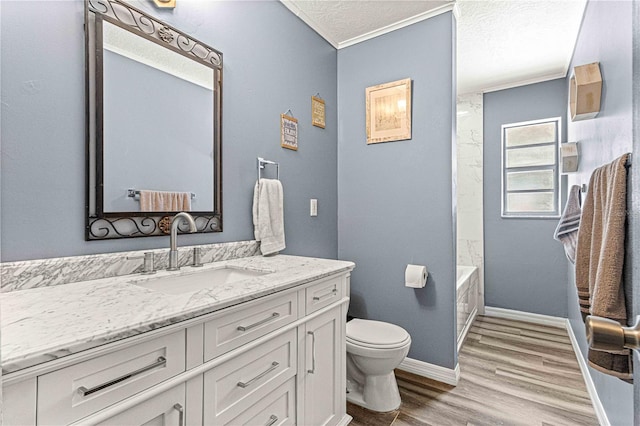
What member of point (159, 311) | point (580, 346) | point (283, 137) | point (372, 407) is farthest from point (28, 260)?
point (580, 346)

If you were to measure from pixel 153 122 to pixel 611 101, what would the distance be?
2.13 metres

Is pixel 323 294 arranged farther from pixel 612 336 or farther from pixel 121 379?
pixel 612 336

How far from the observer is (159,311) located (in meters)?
0.81

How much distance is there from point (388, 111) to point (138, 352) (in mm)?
2192

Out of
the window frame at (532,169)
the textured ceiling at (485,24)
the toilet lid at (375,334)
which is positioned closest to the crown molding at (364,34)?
the textured ceiling at (485,24)

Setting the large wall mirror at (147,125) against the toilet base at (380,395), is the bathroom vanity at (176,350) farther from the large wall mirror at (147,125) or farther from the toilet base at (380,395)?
the toilet base at (380,395)

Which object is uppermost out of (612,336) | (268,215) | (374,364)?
(268,215)

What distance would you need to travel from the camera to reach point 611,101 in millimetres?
1443

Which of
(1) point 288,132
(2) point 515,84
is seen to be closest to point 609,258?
(1) point 288,132

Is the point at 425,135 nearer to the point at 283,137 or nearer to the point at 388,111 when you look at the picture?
the point at 388,111

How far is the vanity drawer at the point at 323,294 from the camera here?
1.36 meters

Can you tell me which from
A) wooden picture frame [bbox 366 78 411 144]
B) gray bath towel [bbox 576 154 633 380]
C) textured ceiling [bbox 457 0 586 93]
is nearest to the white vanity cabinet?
gray bath towel [bbox 576 154 633 380]

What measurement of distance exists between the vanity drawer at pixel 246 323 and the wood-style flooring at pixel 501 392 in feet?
3.16

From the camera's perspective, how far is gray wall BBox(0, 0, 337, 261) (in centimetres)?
102
